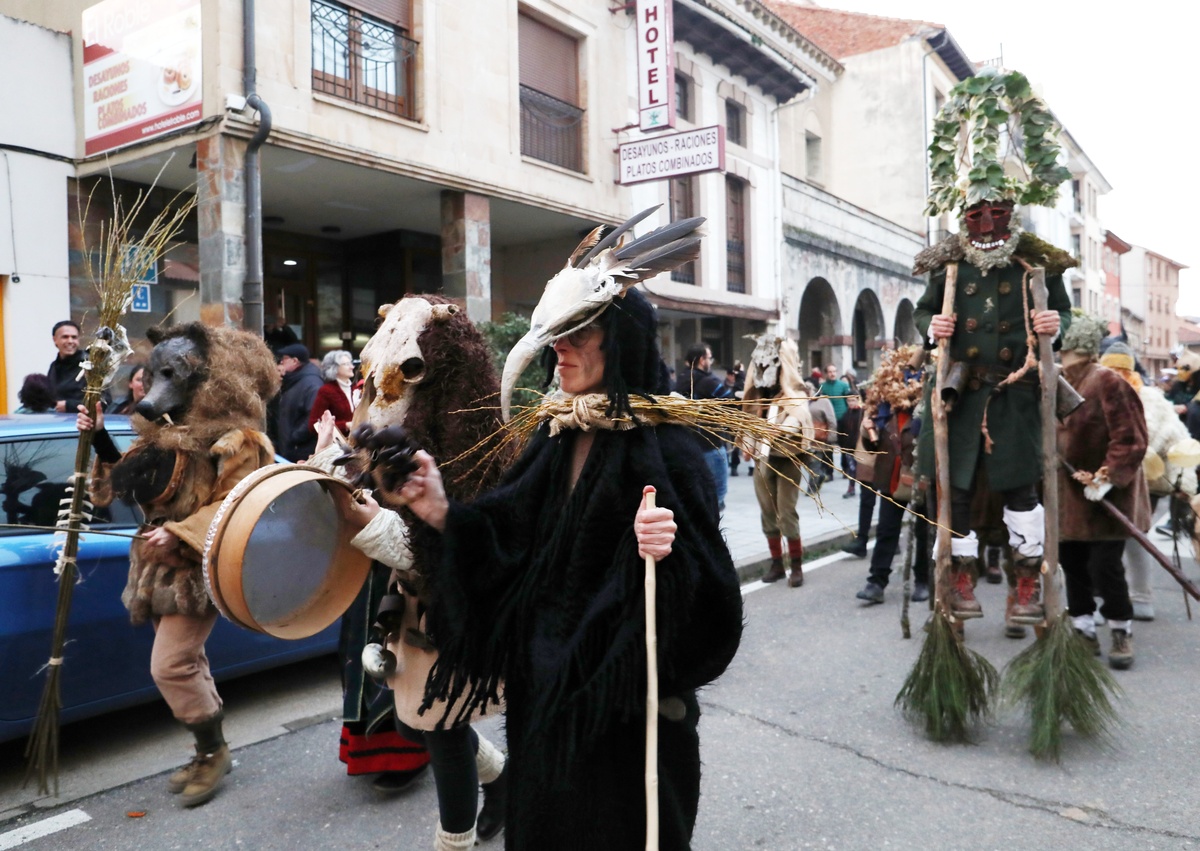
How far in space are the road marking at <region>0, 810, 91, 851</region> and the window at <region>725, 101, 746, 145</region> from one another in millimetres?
16586

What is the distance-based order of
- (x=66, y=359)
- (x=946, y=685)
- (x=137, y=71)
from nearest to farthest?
(x=946, y=685) → (x=66, y=359) → (x=137, y=71)

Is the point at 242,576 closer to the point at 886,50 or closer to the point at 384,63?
the point at 384,63

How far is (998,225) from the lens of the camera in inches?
184

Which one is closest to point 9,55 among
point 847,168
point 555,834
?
point 555,834

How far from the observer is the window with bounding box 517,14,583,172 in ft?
41.9

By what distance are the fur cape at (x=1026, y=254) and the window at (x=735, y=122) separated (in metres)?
13.7

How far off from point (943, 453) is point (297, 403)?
16.4 ft

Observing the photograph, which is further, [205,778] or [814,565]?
[814,565]

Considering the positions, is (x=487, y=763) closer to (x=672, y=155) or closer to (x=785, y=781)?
(x=785, y=781)

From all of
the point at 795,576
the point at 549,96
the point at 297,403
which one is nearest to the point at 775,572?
the point at 795,576

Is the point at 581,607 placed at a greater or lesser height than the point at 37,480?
lesser

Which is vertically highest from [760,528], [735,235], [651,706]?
[735,235]

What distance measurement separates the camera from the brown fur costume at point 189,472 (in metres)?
3.45

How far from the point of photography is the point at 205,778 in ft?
11.9
